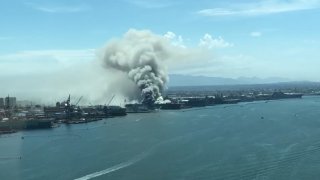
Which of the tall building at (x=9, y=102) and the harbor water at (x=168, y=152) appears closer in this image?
the harbor water at (x=168, y=152)

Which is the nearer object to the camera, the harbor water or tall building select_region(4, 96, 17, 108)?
the harbor water

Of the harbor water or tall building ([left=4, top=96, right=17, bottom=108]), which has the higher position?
tall building ([left=4, top=96, right=17, bottom=108])

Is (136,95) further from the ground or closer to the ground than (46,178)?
further from the ground

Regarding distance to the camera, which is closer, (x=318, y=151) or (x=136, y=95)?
(x=318, y=151)

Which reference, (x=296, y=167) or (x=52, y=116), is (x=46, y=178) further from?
(x=52, y=116)

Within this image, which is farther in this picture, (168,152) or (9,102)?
(9,102)

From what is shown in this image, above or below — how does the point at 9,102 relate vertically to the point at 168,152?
above

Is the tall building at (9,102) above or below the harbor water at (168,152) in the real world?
above

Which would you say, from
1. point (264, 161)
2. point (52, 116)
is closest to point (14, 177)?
point (264, 161)
